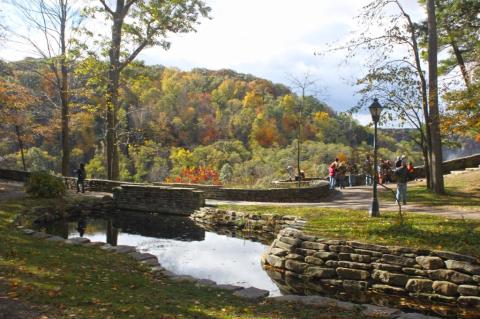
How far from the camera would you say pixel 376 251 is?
9398mm

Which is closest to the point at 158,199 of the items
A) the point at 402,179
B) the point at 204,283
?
the point at 402,179

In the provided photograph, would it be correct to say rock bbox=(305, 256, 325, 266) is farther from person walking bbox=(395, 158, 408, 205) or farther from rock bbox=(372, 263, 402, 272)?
person walking bbox=(395, 158, 408, 205)

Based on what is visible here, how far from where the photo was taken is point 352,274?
9492 millimetres

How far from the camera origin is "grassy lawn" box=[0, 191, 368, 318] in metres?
5.77

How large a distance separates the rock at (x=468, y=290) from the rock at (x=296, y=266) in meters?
3.20

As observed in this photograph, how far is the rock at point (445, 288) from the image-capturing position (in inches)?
324

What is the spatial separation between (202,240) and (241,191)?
5.82m

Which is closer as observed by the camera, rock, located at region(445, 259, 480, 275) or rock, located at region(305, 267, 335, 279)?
rock, located at region(445, 259, 480, 275)

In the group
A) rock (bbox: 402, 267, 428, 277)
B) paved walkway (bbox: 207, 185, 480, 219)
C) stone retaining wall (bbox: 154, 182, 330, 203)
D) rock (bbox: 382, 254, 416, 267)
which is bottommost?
rock (bbox: 402, 267, 428, 277)

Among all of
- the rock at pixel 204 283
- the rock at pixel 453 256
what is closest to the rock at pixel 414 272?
the rock at pixel 453 256

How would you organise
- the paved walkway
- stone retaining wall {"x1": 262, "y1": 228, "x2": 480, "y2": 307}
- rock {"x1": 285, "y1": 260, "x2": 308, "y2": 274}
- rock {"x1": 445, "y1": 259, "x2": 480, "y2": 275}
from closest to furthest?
rock {"x1": 445, "y1": 259, "x2": 480, "y2": 275}
stone retaining wall {"x1": 262, "y1": 228, "x2": 480, "y2": 307}
rock {"x1": 285, "y1": 260, "x2": 308, "y2": 274}
the paved walkway

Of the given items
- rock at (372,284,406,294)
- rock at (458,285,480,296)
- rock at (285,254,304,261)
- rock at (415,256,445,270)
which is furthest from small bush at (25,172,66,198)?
rock at (458,285,480,296)

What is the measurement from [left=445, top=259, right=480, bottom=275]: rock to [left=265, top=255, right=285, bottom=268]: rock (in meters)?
3.58

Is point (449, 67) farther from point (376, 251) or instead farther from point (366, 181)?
point (376, 251)
